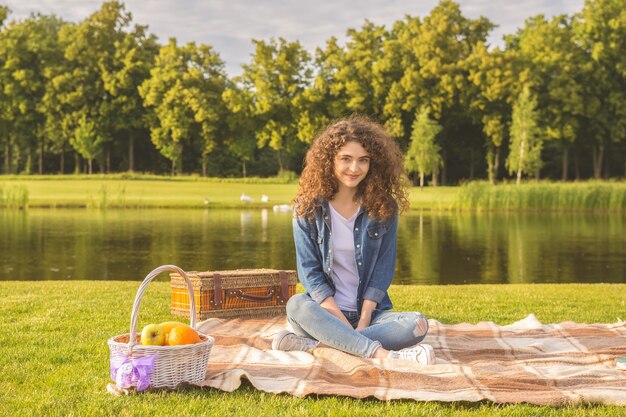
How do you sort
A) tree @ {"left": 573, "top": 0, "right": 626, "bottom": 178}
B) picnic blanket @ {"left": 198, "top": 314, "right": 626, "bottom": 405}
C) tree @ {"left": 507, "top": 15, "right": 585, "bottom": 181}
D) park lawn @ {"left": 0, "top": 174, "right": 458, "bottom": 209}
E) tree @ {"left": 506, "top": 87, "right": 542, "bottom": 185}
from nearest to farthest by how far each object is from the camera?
picnic blanket @ {"left": 198, "top": 314, "right": 626, "bottom": 405}, park lawn @ {"left": 0, "top": 174, "right": 458, "bottom": 209}, tree @ {"left": 506, "top": 87, "right": 542, "bottom": 185}, tree @ {"left": 507, "top": 15, "right": 585, "bottom": 181}, tree @ {"left": 573, "top": 0, "right": 626, "bottom": 178}

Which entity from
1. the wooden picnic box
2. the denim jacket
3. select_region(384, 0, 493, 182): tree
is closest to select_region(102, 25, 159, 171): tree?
select_region(384, 0, 493, 182): tree

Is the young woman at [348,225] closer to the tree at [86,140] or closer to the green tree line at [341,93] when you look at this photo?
the green tree line at [341,93]

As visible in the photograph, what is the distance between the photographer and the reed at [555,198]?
29.1 meters

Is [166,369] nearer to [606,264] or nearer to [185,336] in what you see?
[185,336]

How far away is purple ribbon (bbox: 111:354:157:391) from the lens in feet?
13.2

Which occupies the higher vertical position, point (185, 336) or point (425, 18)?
point (425, 18)

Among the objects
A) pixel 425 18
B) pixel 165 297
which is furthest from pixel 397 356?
pixel 425 18

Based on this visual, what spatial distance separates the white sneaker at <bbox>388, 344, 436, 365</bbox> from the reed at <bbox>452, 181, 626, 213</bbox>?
2563 centimetres

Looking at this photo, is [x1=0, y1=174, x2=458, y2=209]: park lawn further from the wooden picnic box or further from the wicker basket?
the wicker basket

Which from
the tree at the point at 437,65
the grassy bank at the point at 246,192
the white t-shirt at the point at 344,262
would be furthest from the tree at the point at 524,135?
the white t-shirt at the point at 344,262

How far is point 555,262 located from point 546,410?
1244cm

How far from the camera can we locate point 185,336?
422cm

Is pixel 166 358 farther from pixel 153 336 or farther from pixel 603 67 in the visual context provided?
pixel 603 67

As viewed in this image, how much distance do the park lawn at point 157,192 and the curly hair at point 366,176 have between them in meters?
22.9
